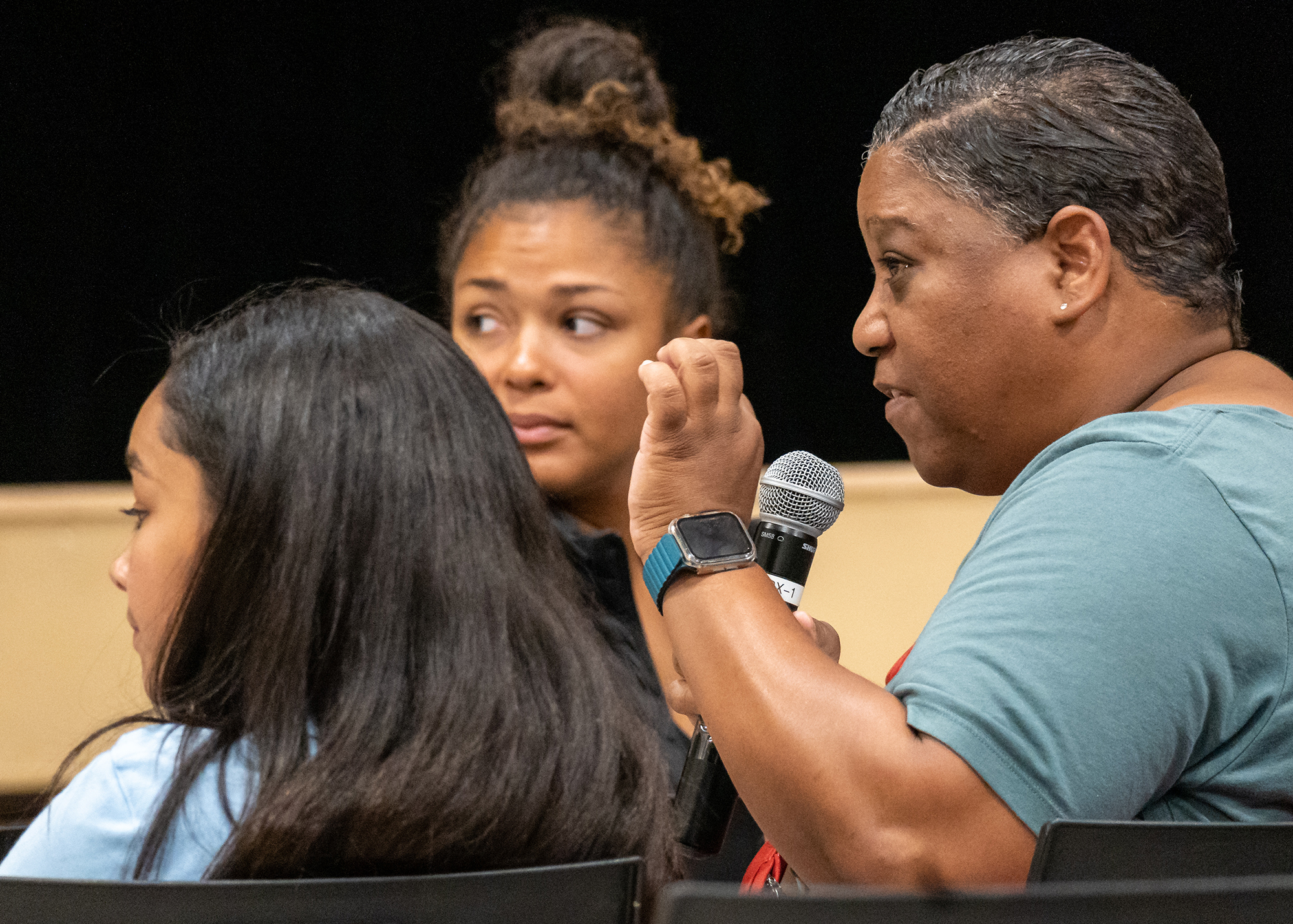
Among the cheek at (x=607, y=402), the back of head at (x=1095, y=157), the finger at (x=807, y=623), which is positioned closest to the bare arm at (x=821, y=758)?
the finger at (x=807, y=623)

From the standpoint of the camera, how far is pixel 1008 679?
770 millimetres

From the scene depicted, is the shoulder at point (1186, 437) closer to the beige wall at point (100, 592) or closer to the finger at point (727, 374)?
the finger at point (727, 374)

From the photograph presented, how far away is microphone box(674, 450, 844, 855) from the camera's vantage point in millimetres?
1045

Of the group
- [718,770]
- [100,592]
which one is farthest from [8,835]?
[100,592]

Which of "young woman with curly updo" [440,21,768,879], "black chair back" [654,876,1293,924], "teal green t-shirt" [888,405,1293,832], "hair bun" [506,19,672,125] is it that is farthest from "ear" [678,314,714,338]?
"black chair back" [654,876,1293,924]

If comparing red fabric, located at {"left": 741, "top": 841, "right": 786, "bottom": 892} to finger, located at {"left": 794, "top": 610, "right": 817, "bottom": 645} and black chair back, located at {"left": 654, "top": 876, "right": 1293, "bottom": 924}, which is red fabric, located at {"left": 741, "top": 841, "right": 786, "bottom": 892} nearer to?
finger, located at {"left": 794, "top": 610, "right": 817, "bottom": 645}

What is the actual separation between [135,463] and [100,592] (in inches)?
66.1

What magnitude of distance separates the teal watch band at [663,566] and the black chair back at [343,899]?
236mm

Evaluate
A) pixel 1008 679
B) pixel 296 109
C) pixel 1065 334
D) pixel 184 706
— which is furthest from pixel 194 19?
pixel 1008 679

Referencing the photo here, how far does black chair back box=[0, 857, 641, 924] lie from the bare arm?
0.12 meters

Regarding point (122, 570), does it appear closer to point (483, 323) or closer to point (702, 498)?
point (702, 498)

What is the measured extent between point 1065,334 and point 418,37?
2.26 meters

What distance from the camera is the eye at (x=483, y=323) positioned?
2.10 metres

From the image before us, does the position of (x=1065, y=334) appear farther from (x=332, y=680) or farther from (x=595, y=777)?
(x=332, y=680)
